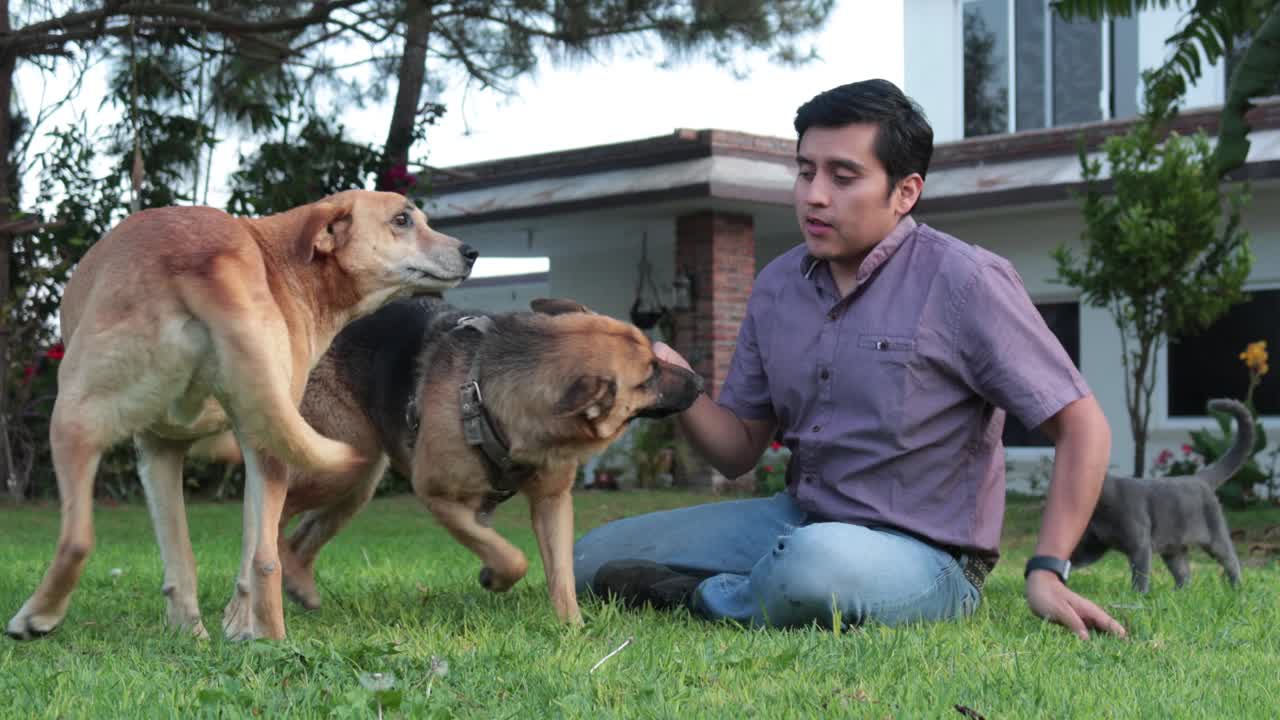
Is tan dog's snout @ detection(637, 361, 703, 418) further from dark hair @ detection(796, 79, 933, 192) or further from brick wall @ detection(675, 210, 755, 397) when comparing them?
brick wall @ detection(675, 210, 755, 397)

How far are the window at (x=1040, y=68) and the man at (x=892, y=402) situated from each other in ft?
42.4

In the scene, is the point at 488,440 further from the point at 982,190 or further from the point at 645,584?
the point at 982,190

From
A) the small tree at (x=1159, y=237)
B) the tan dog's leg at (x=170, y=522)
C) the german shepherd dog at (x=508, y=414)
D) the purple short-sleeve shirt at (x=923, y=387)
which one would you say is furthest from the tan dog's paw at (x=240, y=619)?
the small tree at (x=1159, y=237)

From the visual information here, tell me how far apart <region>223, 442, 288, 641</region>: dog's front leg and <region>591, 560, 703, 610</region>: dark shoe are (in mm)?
1391

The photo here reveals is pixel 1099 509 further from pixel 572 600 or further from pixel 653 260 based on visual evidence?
pixel 653 260

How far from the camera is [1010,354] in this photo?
4.52 m

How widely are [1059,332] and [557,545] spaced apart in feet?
42.3

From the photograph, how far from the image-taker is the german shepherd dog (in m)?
4.82

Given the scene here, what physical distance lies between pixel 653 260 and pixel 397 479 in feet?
18.1

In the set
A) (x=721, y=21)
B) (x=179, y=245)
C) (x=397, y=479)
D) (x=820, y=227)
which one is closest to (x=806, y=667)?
(x=820, y=227)

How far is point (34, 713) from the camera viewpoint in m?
3.11

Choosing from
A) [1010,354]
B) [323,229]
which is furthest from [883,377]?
[323,229]

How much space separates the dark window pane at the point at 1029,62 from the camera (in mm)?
17344

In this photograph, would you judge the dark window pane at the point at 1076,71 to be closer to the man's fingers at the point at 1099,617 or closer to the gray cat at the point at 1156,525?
the gray cat at the point at 1156,525
